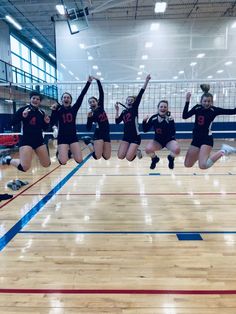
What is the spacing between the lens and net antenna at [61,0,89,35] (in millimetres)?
9102

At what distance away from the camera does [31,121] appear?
14.1 ft

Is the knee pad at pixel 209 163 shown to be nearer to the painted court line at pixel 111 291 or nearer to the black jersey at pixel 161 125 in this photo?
the black jersey at pixel 161 125

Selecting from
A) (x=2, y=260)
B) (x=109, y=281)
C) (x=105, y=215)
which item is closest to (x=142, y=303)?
(x=109, y=281)

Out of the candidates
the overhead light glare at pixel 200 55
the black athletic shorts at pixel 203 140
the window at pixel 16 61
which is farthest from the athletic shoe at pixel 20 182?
the window at pixel 16 61

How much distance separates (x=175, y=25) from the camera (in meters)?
14.1

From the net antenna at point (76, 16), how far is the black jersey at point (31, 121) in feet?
19.2

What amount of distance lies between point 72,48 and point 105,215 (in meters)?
11.3

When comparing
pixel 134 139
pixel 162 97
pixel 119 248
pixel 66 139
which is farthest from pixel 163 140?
pixel 162 97

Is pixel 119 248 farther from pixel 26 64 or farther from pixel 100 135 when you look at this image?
pixel 26 64

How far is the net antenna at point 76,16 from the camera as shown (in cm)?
910

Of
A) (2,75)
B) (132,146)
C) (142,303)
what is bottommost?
(142,303)

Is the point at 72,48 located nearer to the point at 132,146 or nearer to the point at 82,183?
the point at 82,183

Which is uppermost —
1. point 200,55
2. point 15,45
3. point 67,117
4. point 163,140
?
point 15,45

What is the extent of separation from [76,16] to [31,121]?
634 centimetres
